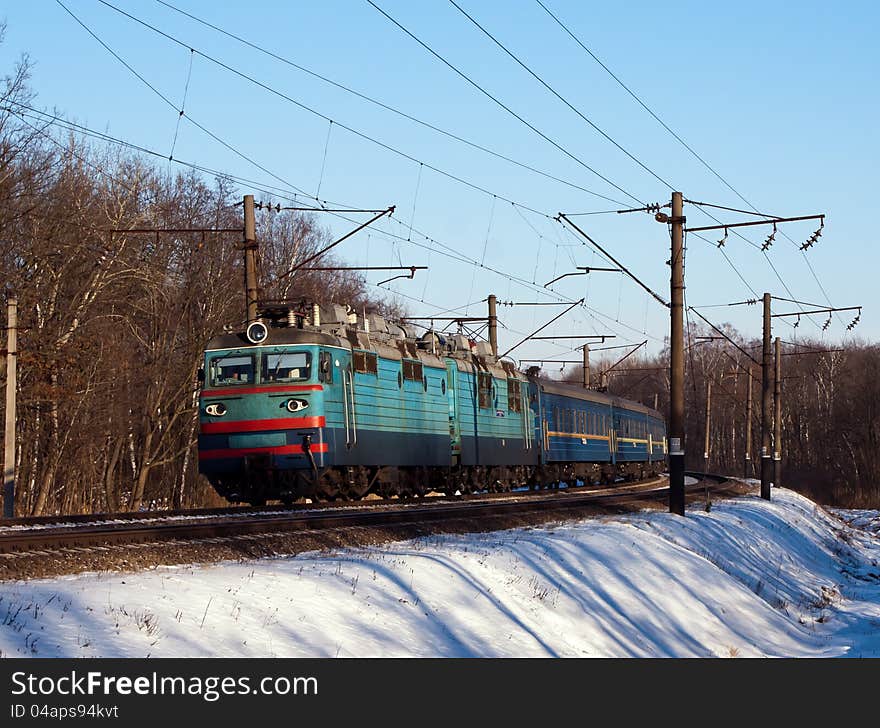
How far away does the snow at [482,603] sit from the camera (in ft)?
33.2

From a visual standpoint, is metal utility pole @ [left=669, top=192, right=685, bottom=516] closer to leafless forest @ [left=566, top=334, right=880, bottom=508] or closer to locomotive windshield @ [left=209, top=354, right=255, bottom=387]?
locomotive windshield @ [left=209, top=354, right=255, bottom=387]

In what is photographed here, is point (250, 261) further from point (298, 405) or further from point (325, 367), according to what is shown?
point (298, 405)

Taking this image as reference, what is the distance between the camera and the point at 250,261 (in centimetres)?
2742

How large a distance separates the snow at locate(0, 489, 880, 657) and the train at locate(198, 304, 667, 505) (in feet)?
15.9

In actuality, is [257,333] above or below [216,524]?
above

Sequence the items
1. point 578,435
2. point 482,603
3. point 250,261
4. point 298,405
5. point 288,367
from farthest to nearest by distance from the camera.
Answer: point 578,435
point 250,261
point 288,367
point 298,405
point 482,603

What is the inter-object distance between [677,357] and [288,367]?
8917mm

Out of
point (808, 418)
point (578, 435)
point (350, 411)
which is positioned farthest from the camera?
point (808, 418)

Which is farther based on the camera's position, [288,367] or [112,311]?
[112,311]

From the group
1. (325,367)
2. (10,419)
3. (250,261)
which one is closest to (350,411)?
(325,367)
